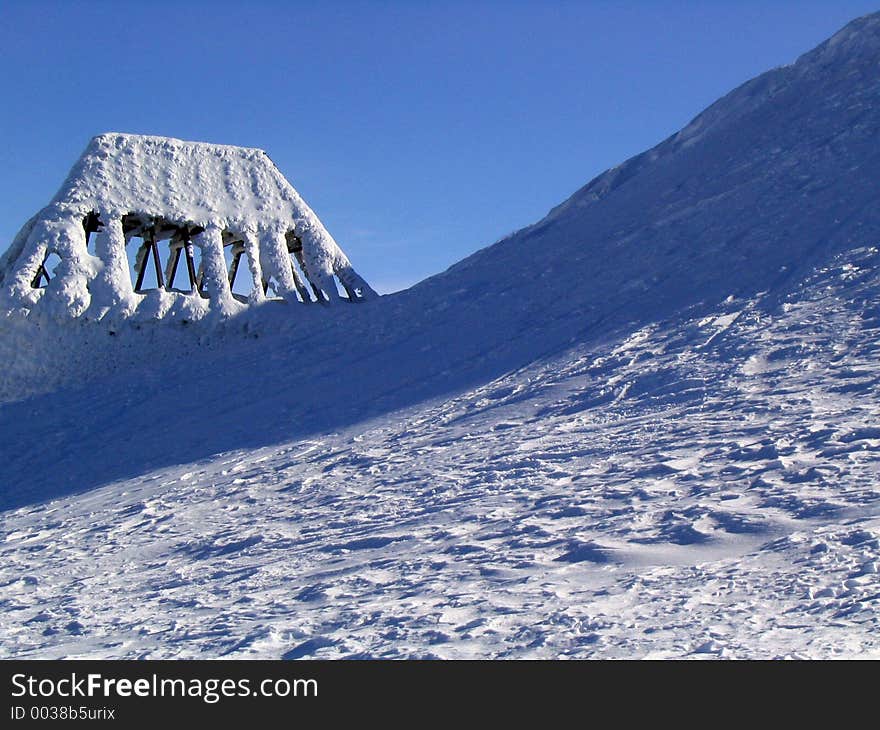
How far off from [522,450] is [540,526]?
164cm

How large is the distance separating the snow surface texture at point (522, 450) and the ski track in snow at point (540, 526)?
2 centimetres

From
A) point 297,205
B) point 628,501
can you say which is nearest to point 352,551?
point 628,501

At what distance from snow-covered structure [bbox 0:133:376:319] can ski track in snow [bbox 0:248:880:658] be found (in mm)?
4677

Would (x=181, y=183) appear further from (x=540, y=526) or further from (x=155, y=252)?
(x=540, y=526)

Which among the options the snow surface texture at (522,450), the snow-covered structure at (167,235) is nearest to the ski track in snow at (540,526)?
the snow surface texture at (522,450)

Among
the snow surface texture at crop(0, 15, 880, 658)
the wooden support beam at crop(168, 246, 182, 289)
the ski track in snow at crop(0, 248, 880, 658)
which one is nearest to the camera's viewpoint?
the ski track in snow at crop(0, 248, 880, 658)

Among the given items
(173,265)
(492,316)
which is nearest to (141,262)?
(173,265)

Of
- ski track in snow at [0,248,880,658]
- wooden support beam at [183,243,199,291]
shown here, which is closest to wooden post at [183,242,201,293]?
wooden support beam at [183,243,199,291]

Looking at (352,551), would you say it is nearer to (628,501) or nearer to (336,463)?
(628,501)

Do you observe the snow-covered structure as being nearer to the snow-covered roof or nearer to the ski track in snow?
the snow-covered roof

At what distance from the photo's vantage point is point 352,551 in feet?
17.5

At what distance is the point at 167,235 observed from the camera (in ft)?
45.5

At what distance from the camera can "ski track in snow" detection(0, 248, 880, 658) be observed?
386 cm

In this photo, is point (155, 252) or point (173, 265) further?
point (173, 265)
